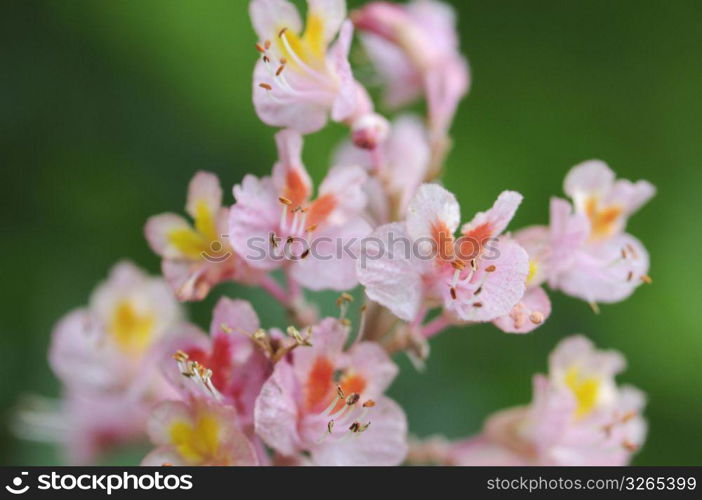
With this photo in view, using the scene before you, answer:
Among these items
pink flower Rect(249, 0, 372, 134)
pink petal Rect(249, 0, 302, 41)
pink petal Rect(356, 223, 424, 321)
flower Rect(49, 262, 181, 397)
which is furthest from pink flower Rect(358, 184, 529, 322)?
flower Rect(49, 262, 181, 397)

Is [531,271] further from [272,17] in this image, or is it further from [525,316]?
[272,17]

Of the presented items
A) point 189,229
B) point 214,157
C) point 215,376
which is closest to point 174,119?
point 214,157

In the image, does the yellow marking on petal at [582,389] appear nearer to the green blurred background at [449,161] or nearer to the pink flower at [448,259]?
the pink flower at [448,259]

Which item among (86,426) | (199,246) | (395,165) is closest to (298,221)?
(199,246)

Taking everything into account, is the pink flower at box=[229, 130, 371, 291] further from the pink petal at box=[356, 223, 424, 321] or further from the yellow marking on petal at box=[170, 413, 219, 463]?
the yellow marking on petal at box=[170, 413, 219, 463]

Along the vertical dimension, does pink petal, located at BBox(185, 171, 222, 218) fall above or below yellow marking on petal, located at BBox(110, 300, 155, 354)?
below

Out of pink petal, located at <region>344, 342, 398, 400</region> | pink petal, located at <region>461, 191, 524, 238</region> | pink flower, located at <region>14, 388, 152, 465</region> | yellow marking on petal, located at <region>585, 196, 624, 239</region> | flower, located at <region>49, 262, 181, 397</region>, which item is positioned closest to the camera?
pink petal, located at <region>461, 191, 524, 238</region>
